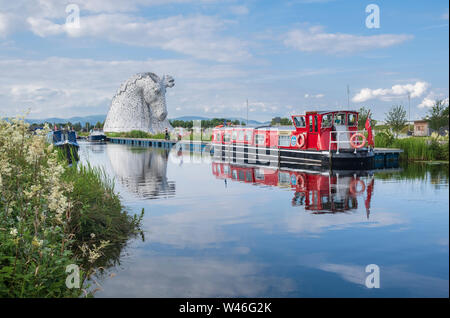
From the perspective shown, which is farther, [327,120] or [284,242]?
[327,120]

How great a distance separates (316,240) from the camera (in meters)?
9.80

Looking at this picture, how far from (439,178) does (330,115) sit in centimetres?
809

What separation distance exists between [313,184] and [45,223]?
1399 centimetres

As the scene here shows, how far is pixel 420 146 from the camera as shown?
107 ft

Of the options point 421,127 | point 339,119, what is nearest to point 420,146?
point 339,119

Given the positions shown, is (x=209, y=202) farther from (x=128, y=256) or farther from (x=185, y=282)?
(x=185, y=282)

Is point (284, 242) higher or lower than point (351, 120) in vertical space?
lower

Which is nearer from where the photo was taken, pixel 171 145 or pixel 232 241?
pixel 232 241

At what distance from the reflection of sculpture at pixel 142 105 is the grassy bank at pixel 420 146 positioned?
167ft

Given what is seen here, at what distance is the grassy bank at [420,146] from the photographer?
31.1m

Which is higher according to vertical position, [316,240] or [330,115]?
[330,115]

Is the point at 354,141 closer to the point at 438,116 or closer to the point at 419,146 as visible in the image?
the point at 419,146

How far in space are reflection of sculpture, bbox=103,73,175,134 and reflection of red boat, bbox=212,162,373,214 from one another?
52747 mm
